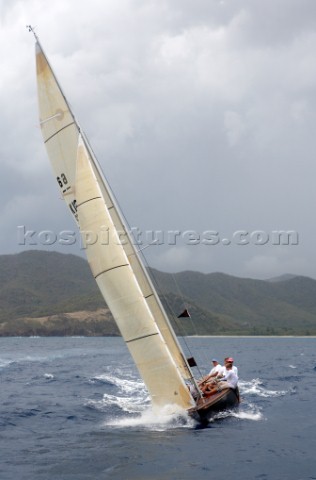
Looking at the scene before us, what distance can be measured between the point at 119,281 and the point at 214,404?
505 centimetres

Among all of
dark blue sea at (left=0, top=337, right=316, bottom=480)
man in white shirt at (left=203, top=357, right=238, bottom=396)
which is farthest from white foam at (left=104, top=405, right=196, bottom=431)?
man in white shirt at (left=203, top=357, right=238, bottom=396)

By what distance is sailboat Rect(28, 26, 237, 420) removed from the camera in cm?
1898

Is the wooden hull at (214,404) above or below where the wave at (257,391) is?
above

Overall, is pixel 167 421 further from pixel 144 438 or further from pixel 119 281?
pixel 119 281

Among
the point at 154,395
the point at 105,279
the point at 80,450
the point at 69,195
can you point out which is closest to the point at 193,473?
the point at 80,450

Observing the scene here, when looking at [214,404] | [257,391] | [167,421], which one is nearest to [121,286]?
[167,421]

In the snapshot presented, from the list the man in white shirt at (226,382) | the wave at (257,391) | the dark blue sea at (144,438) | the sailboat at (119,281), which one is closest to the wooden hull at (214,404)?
the sailboat at (119,281)

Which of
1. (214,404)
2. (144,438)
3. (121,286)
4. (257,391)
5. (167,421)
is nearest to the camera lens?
(144,438)

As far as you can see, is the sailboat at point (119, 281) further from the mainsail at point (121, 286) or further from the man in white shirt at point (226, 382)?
the man in white shirt at point (226, 382)

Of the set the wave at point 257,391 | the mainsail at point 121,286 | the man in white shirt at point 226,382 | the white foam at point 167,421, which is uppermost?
the mainsail at point 121,286

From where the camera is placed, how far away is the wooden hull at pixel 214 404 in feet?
63.8

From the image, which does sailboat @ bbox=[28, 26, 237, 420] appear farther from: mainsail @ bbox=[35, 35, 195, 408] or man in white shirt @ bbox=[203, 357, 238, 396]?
man in white shirt @ bbox=[203, 357, 238, 396]

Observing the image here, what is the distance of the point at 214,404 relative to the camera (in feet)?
65.4

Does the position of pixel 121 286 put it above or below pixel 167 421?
above
